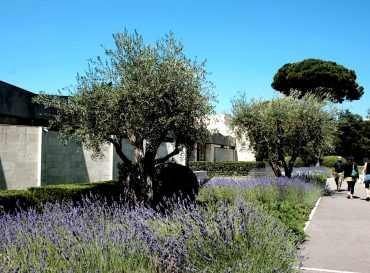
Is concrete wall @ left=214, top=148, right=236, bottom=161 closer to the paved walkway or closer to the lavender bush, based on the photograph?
the paved walkway

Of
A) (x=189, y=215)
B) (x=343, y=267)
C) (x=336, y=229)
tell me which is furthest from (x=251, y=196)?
(x=189, y=215)

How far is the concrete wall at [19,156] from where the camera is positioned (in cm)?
1480

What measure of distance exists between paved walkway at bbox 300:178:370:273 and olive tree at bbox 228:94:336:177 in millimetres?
4757

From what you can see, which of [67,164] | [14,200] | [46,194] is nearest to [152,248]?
[14,200]

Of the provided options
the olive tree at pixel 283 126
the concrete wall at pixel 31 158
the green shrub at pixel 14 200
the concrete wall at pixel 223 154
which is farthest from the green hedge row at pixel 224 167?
the green shrub at pixel 14 200

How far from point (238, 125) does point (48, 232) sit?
14476mm

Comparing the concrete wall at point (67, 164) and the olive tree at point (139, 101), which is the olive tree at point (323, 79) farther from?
the olive tree at point (139, 101)

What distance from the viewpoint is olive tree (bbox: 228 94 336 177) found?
17484mm

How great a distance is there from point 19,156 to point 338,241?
11470 mm

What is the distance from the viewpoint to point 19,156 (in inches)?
591

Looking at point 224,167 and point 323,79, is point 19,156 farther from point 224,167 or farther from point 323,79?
point 323,79

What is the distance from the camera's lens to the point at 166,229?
5.31 m

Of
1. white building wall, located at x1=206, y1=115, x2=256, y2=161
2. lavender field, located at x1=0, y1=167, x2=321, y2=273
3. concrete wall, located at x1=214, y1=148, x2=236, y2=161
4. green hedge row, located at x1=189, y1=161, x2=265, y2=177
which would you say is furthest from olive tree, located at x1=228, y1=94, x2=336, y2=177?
concrete wall, located at x1=214, y1=148, x2=236, y2=161

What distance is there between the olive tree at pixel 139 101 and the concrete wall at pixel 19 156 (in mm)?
5464
